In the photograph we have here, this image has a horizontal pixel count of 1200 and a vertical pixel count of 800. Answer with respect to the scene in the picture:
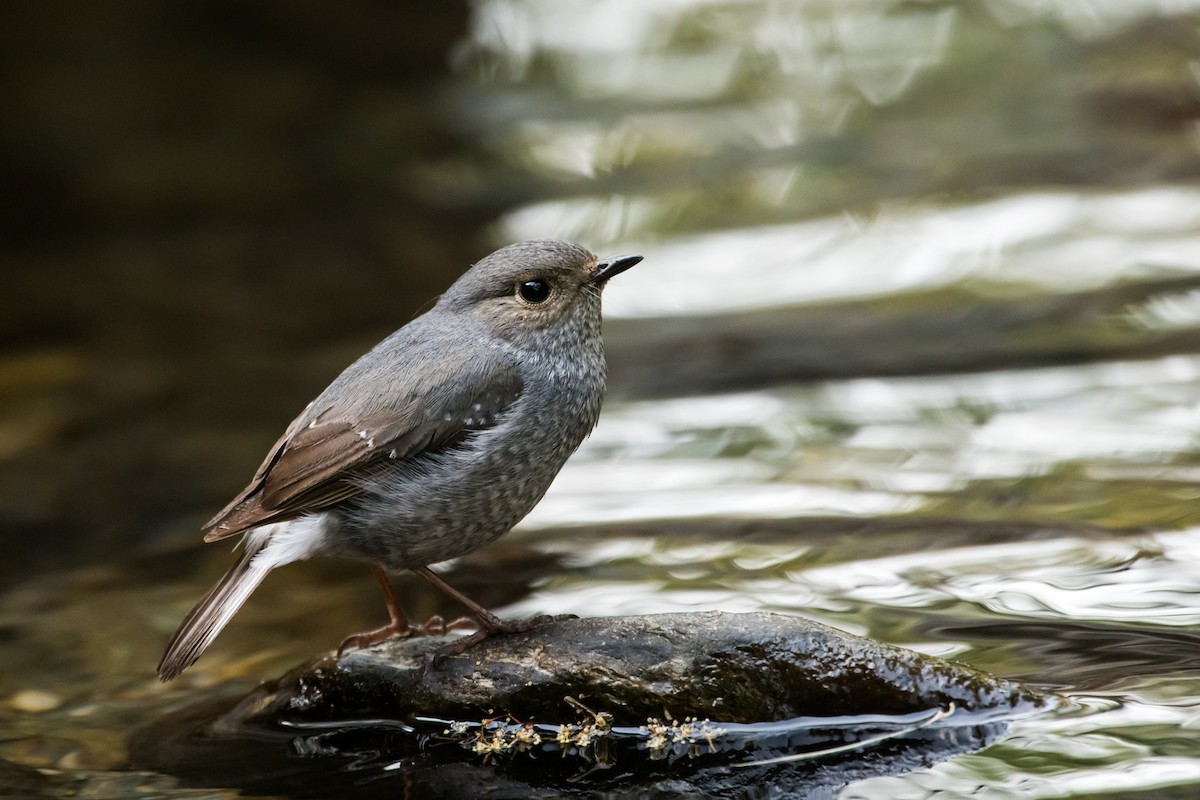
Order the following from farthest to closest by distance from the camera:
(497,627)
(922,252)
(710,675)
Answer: (922,252) → (497,627) → (710,675)

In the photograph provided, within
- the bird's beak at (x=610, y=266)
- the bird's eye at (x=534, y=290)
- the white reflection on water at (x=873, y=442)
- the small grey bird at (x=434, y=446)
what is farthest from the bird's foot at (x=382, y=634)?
the white reflection on water at (x=873, y=442)

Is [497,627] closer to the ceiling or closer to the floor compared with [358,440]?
closer to the floor

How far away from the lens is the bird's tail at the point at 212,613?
488 centimetres

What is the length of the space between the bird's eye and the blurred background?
4.66 feet

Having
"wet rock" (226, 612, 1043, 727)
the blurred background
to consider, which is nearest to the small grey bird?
"wet rock" (226, 612, 1043, 727)

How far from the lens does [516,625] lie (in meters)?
5.05

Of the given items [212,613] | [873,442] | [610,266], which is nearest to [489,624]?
[212,613]

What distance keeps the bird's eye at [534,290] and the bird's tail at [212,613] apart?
4.19 feet

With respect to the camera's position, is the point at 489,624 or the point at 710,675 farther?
the point at 489,624

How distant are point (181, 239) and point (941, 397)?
6707 millimetres

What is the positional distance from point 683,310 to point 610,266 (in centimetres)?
444

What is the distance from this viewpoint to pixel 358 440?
200 inches

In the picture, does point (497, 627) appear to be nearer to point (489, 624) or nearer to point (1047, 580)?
point (489, 624)

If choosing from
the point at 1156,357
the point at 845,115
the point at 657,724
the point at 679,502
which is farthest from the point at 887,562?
the point at 845,115
